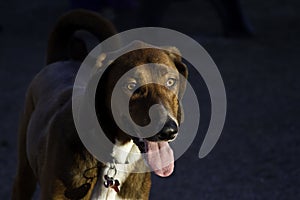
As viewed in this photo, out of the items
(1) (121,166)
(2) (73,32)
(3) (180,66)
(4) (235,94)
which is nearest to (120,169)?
(1) (121,166)

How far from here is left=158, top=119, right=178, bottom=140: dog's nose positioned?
2.83 m

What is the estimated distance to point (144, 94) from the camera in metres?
2.98

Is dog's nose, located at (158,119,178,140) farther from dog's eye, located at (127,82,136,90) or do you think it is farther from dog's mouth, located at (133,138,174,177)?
dog's eye, located at (127,82,136,90)

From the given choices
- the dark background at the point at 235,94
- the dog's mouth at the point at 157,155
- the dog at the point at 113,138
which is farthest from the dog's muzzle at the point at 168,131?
the dark background at the point at 235,94

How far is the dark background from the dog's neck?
1736 mm

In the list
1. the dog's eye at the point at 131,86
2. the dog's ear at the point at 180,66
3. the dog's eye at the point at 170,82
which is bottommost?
the dog's ear at the point at 180,66

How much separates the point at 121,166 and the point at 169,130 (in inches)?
19.8

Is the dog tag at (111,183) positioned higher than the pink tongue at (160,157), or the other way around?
the pink tongue at (160,157)

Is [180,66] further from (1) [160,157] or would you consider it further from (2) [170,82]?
(1) [160,157]

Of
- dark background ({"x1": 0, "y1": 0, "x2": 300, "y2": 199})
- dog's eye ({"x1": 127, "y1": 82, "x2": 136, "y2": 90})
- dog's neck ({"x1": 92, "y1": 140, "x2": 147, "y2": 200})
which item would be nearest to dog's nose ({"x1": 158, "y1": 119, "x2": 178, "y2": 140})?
dog's eye ({"x1": 127, "y1": 82, "x2": 136, "y2": 90})

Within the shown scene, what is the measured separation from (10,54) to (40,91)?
6.81m

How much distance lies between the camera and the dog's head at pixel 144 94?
9.69ft

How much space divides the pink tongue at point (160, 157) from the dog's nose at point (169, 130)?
6.9 inches

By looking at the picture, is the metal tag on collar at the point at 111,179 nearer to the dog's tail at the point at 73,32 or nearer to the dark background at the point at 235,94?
the dog's tail at the point at 73,32
